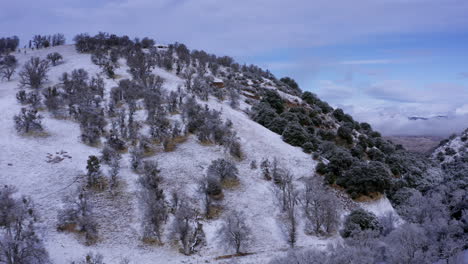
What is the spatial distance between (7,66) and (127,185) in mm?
38358

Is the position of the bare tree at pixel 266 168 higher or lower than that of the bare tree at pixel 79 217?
higher

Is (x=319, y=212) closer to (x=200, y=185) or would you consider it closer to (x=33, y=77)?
(x=200, y=185)

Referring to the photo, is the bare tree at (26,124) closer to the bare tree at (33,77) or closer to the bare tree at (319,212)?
the bare tree at (33,77)

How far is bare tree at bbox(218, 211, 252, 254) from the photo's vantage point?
19891 mm

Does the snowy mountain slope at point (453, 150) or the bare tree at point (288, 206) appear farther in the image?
the snowy mountain slope at point (453, 150)

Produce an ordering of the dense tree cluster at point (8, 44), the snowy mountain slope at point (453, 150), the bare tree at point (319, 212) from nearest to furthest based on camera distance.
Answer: the bare tree at point (319, 212) < the snowy mountain slope at point (453, 150) < the dense tree cluster at point (8, 44)

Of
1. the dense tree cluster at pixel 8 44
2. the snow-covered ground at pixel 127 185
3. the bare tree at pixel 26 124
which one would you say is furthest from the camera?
the dense tree cluster at pixel 8 44

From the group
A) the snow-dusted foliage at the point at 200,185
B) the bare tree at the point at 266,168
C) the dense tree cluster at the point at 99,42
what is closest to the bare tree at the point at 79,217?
the snow-dusted foliage at the point at 200,185

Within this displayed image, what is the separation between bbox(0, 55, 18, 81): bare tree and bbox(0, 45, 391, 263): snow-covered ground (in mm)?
12597

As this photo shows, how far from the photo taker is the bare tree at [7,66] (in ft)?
144

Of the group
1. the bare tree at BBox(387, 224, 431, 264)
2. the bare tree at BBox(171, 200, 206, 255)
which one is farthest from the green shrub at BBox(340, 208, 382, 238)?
the bare tree at BBox(171, 200, 206, 255)

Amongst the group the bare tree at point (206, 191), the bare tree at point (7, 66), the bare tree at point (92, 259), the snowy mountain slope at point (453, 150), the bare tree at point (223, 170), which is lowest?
the bare tree at point (92, 259)

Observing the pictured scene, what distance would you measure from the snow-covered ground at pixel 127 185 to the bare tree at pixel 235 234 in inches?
22.8

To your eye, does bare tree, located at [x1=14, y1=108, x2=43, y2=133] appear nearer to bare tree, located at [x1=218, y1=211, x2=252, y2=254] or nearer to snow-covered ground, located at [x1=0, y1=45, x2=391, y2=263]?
snow-covered ground, located at [x1=0, y1=45, x2=391, y2=263]
